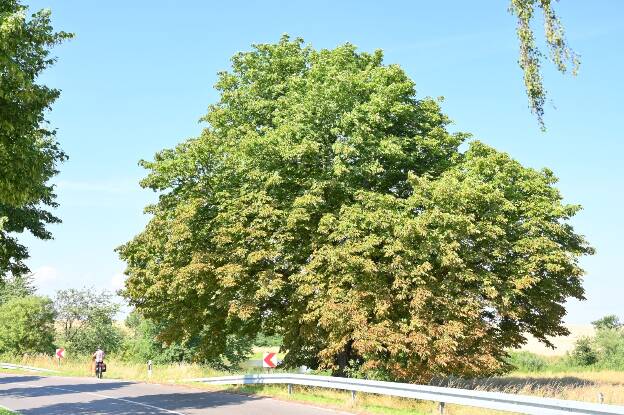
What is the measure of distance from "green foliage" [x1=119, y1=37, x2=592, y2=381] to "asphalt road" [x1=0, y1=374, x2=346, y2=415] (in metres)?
4.13

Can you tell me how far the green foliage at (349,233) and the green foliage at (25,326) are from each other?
31600mm

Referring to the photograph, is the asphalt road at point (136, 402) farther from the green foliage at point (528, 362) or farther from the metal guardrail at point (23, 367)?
the green foliage at point (528, 362)

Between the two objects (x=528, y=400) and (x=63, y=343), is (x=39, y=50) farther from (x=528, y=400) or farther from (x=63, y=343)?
(x=63, y=343)

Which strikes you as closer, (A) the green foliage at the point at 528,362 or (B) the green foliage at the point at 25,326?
(A) the green foliage at the point at 528,362

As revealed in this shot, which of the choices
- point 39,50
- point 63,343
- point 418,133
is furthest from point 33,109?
point 63,343

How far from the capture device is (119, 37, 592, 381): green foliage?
77.5 ft

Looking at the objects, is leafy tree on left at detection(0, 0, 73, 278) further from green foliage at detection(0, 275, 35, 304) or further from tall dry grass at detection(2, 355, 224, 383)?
green foliage at detection(0, 275, 35, 304)

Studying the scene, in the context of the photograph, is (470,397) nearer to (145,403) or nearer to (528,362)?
(145,403)

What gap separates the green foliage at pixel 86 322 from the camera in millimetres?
59594

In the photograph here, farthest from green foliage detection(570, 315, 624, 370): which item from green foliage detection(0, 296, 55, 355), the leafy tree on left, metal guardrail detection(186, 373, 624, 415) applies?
the leafy tree on left

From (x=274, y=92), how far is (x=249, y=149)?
5.22 meters

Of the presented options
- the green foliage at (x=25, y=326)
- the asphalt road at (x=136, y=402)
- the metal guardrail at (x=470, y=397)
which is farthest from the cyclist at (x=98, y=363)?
the green foliage at (x=25, y=326)

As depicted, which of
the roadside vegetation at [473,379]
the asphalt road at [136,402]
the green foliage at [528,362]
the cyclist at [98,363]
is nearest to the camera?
the asphalt road at [136,402]

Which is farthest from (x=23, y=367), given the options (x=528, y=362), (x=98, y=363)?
(x=528, y=362)
